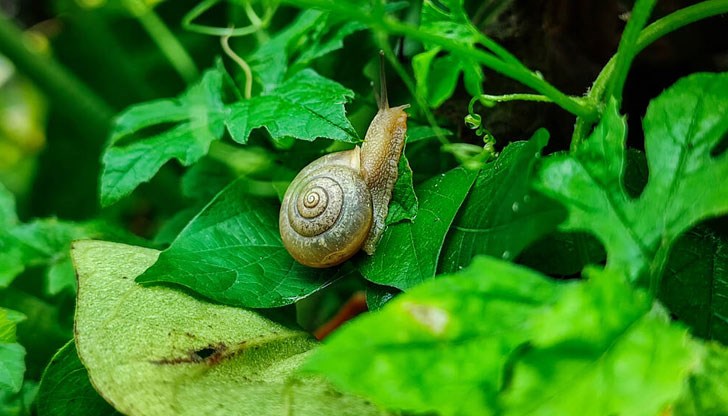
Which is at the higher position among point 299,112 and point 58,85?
point 299,112

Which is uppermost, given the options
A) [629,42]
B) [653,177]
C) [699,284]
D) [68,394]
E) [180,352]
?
[629,42]

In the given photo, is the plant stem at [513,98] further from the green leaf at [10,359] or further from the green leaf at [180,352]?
the green leaf at [10,359]

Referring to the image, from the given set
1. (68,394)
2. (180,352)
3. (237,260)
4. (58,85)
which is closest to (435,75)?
(237,260)

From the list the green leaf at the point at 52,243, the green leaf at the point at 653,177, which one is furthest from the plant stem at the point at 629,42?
the green leaf at the point at 52,243

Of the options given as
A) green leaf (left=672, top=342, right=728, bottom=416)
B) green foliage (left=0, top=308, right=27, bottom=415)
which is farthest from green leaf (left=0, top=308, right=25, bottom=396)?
green leaf (left=672, top=342, right=728, bottom=416)

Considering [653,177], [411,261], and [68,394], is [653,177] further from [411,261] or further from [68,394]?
[68,394]

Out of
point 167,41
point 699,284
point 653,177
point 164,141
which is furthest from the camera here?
point 167,41

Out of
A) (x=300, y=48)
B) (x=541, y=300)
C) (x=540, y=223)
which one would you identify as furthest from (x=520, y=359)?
(x=300, y=48)
